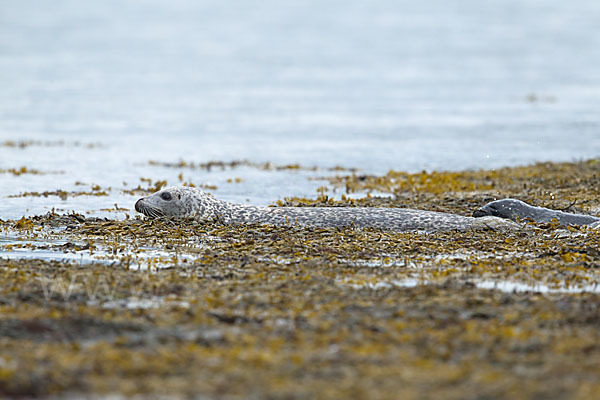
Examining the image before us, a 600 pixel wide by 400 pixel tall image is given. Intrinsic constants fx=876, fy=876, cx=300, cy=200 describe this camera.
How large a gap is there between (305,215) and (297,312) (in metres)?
5.09

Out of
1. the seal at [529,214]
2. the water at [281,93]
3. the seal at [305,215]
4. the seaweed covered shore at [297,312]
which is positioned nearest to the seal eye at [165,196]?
the seal at [305,215]

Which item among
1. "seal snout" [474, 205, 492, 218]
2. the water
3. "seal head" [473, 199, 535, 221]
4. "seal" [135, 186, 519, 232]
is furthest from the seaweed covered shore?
the water

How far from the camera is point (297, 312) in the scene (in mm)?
6301

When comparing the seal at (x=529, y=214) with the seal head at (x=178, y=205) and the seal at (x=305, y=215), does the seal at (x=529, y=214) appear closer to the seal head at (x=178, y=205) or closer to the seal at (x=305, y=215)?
the seal at (x=305, y=215)

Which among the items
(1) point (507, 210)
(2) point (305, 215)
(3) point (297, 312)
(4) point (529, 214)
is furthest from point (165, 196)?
(3) point (297, 312)

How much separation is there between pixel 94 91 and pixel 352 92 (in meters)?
11.9

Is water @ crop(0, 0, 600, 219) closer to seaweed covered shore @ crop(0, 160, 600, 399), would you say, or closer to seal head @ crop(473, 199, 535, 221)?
seal head @ crop(473, 199, 535, 221)

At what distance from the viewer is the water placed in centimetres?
2025

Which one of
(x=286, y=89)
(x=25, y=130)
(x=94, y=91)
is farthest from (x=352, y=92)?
(x=25, y=130)

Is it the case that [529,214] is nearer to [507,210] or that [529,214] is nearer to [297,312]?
[507,210]

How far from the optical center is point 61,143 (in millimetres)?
23625

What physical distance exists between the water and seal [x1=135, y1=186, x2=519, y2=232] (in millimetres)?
1556

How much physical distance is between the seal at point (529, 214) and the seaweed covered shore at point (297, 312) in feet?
1.83

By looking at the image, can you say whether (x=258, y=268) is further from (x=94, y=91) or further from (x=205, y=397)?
(x=94, y=91)
